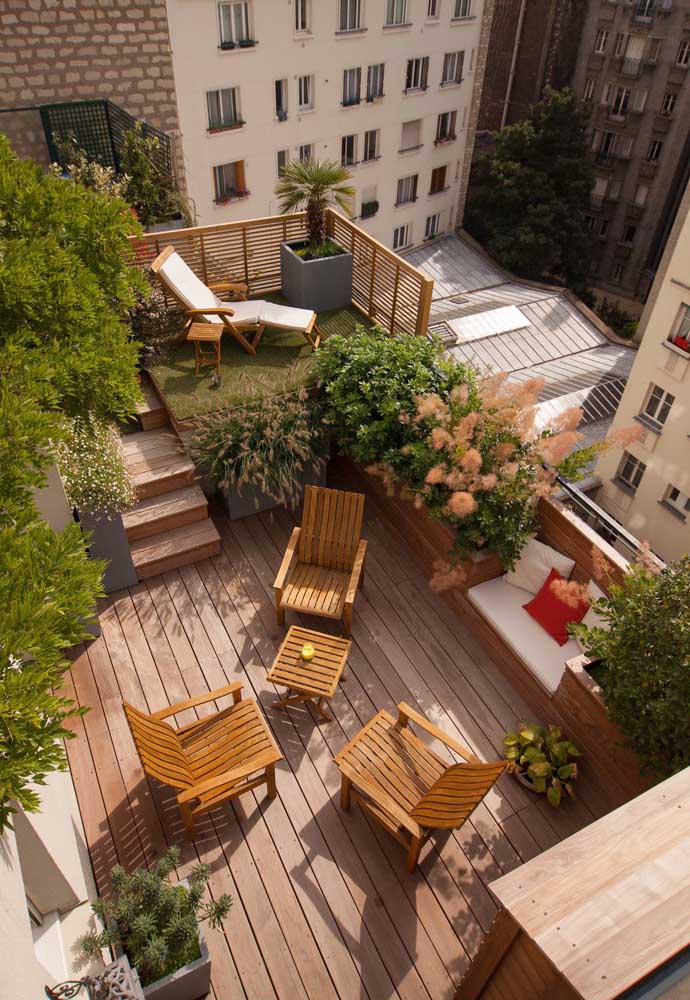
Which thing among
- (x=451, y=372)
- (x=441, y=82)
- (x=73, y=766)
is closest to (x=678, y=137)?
(x=441, y=82)

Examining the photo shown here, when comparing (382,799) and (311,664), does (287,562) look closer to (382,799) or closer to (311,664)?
(311,664)

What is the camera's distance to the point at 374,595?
5688 mm

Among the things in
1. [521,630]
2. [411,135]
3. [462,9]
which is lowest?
[411,135]

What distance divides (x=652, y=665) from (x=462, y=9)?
2085 cm

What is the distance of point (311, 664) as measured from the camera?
4.78 metres

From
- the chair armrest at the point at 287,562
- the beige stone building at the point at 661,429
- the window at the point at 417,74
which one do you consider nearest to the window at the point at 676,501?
the beige stone building at the point at 661,429

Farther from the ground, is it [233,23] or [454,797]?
[233,23]

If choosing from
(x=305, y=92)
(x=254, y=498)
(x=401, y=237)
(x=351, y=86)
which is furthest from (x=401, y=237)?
(x=254, y=498)

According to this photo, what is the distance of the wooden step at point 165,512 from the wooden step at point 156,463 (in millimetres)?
73

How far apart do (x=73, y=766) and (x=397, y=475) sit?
3132 mm

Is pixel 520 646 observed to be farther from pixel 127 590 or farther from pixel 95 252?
pixel 95 252

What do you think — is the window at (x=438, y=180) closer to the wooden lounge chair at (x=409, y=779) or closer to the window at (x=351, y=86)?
the window at (x=351, y=86)

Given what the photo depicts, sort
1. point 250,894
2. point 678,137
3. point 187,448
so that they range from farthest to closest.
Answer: point 678,137 → point 187,448 → point 250,894

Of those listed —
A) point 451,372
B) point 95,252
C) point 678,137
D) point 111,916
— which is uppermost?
point 95,252
